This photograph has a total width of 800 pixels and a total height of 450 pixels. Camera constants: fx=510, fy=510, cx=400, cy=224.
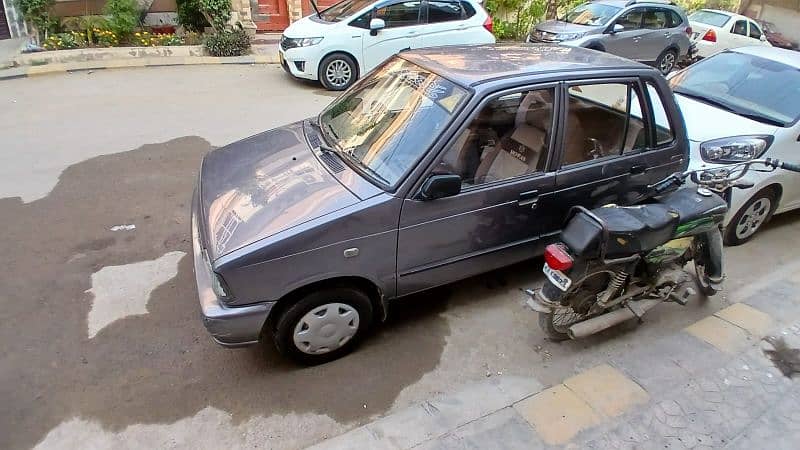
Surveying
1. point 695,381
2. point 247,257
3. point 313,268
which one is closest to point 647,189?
point 695,381

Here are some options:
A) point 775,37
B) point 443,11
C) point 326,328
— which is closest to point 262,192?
point 326,328

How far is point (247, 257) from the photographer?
2771mm

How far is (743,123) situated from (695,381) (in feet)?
9.45

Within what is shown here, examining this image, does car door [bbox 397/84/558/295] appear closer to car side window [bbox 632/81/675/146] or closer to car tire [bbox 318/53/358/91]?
car side window [bbox 632/81/675/146]

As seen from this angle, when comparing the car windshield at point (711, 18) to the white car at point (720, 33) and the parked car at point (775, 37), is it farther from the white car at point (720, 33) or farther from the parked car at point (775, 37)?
the parked car at point (775, 37)

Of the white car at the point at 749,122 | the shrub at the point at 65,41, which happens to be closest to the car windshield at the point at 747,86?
Result: the white car at the point at 749,122

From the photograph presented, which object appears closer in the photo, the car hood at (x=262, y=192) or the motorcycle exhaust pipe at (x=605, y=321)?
the car hood at (x=262, y=192)

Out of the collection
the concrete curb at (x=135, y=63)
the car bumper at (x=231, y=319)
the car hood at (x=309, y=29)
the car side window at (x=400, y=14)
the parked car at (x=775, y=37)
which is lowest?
the parked car at (x=775, y=37)

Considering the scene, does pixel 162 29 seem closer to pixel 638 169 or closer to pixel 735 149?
pixel 638 169

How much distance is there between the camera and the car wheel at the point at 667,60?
39.1 ft

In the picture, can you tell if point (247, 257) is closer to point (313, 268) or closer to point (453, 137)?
point (313, 268)

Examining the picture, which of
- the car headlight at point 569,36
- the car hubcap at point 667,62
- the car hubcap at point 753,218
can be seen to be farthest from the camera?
the car hubcap at point 667,62

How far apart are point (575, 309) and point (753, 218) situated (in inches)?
108

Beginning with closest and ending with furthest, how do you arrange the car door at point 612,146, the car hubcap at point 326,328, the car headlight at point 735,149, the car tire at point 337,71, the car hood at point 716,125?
the car hubcap at point 326,328, the car door at point 612,146, the car headlight at point 735,149, the car hood at point 716,125, the car tire at point 337,71
